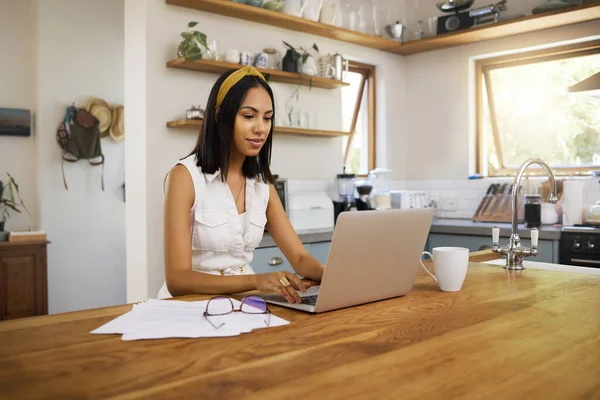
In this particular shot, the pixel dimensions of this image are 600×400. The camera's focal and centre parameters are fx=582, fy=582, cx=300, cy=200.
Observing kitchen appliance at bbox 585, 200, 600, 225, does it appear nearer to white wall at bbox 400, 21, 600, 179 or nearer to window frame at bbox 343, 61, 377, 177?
white wall at bbox 400, 21, 600, 179

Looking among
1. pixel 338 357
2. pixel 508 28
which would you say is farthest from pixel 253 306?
pixel 508 28

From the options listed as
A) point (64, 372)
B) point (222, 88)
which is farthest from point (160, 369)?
point (222, 88)

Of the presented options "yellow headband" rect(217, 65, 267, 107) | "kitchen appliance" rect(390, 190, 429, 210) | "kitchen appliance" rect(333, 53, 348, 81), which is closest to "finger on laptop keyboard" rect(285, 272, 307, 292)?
"yellow headband" rect(217, 65, 267, 107)

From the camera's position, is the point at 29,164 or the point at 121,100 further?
the point at 121,100

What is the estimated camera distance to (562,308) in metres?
1.38

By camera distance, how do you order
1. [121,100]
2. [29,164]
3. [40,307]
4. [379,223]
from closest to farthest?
[379,223] < [40,307] < [29,164] < [121,100]

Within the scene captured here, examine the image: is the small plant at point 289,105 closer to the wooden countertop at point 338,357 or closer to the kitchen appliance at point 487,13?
the kitchen appliance at point 487,13

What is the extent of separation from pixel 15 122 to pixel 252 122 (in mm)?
3466

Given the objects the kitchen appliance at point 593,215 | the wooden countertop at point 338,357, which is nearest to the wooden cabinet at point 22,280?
the wooden countertop at point 338,357

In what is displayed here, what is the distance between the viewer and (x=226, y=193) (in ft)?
6.72

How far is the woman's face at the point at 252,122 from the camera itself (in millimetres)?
1930

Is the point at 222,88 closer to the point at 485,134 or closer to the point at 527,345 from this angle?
the point at 527,345

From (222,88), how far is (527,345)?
50.3 inches

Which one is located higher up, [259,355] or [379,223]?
[379,223]
